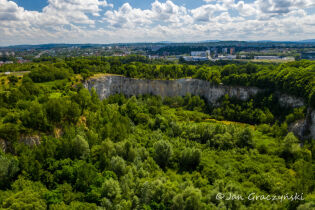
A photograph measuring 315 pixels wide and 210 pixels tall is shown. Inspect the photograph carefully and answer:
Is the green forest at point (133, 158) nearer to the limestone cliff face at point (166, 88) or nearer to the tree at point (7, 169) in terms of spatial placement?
the tree at point (7, 169)

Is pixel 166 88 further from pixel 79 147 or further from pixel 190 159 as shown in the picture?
pixel 79 147

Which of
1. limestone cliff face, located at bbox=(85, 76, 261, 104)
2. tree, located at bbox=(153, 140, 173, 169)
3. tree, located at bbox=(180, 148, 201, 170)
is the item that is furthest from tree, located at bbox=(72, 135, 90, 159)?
limestone cliff face, located at bbox=(85, 76, 261, 104)

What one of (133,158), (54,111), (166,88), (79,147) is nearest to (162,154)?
(133,158)

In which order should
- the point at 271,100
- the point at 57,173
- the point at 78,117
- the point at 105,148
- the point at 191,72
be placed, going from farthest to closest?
the point at 191,72 → the point at 271,100 → the point at 78,117 → the point at 105,148 → the point at 57,173

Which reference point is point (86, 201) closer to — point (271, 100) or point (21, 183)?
point (21, 183)

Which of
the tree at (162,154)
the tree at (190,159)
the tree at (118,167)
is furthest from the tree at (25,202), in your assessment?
the tree at (190,159)

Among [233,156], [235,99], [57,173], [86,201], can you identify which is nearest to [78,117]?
[57,173]
